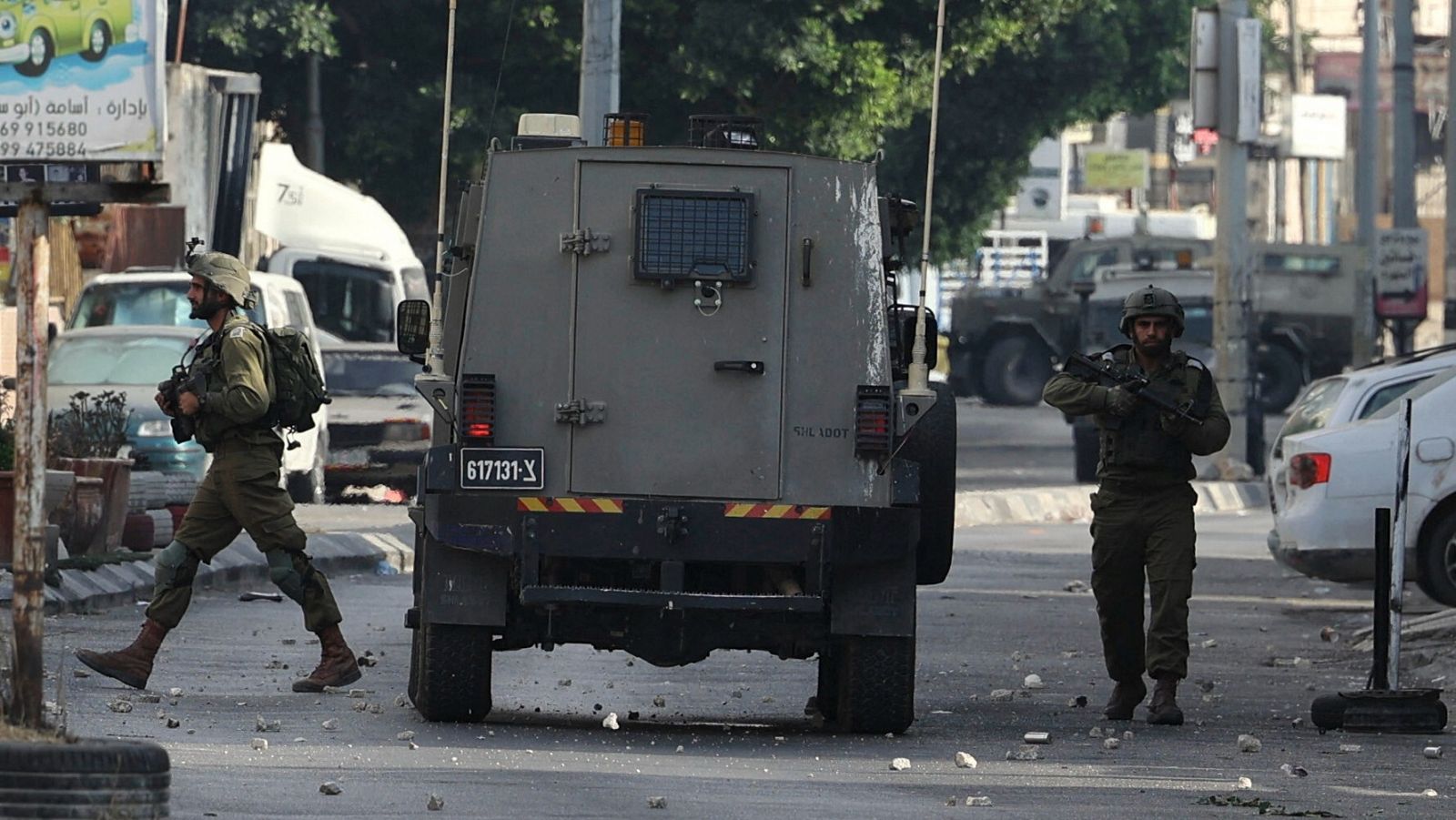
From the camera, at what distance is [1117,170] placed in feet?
247

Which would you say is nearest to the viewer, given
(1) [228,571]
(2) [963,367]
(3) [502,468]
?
(3) [502,468]

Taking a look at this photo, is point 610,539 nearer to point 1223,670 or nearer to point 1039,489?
point 1223,670

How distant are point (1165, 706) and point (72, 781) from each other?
5.43 m


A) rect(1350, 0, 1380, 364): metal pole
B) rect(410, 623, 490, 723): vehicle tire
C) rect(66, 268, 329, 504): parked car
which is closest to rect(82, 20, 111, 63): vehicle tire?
rect(410, 623, 490, 723): vehicle tire

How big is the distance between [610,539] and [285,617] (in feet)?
19.1

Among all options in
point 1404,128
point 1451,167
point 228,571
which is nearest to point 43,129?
point 228,571

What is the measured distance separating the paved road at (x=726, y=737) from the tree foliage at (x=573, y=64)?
1623cm

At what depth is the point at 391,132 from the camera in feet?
111

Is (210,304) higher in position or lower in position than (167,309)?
lower

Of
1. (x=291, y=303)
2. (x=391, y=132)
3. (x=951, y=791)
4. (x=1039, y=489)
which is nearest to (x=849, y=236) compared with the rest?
(x=951, y=791)

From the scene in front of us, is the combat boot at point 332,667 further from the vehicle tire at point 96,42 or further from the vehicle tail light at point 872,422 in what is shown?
the vehicle tire at point 96,42

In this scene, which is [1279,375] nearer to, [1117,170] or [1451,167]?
[1451,167]

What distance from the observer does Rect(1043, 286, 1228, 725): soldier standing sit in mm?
11070

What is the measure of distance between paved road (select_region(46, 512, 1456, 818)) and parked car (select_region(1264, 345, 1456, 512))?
3.12 feet
